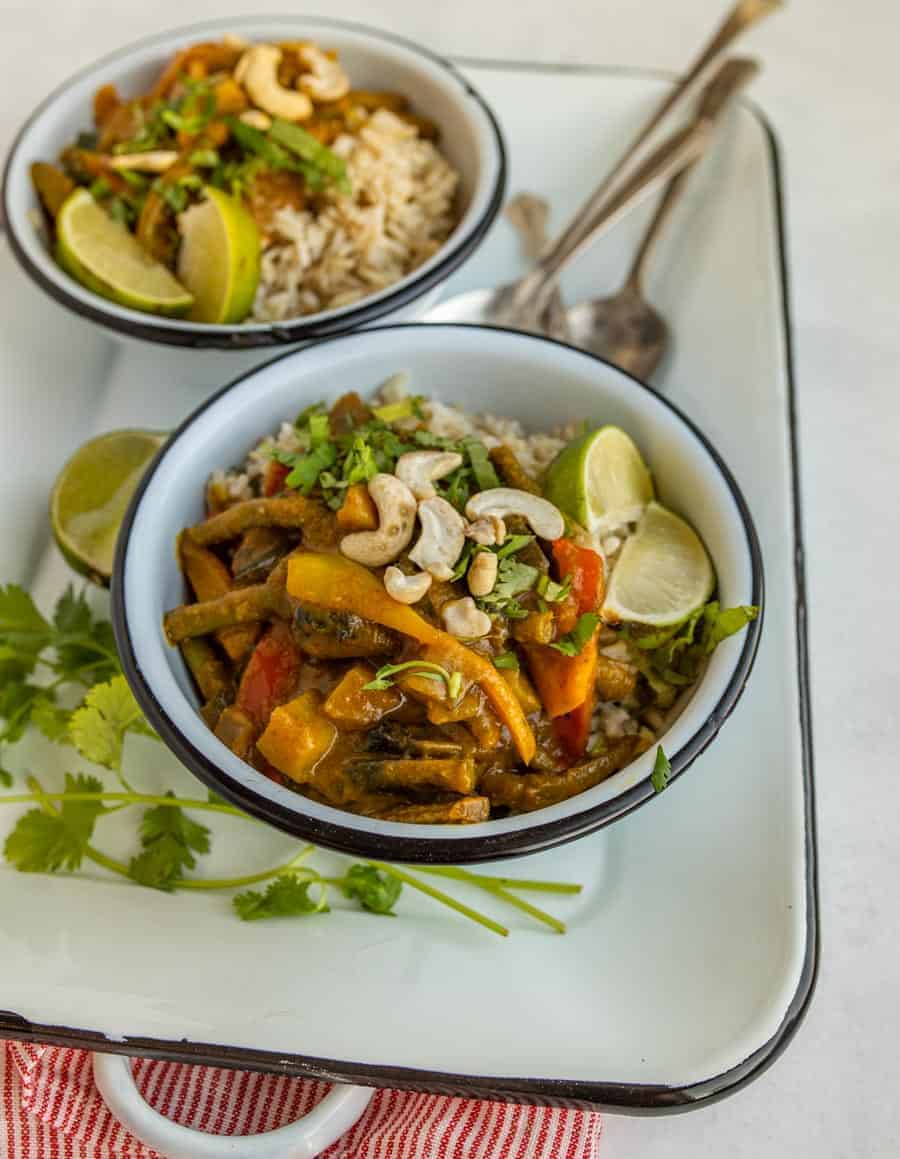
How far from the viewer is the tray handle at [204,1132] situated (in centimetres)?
166

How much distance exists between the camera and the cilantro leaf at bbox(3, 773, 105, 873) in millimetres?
1938

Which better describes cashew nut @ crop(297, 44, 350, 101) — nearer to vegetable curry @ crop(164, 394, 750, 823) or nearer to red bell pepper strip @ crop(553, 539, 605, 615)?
vegetable curry @ crop(164, 394, 750, 823)

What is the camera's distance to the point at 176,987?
5.77 ft

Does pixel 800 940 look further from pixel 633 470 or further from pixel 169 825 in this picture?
pixel 169 825

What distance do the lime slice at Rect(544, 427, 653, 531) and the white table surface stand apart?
0.59 m

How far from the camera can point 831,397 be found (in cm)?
273

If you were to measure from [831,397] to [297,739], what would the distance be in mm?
1642

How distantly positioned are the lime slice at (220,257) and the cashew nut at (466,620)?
107cm

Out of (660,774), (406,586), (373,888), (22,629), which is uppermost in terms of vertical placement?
(406,586)

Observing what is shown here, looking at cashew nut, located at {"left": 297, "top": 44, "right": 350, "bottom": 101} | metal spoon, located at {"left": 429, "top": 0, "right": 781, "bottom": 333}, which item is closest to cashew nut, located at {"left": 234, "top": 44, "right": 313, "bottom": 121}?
cashew nut, located at {"left": 297, "top": 44, "right": 350, "bottom": 101}

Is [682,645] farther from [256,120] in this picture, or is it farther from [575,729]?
[256,120]

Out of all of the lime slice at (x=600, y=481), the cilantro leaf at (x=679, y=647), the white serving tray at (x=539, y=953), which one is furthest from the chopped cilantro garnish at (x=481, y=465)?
the white serving tray at (x=539, y=953)

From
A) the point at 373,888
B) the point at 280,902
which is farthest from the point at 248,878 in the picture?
the point at 373,888

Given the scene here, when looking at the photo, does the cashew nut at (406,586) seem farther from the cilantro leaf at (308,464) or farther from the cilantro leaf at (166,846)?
the cilantro leaf at (166,846)
